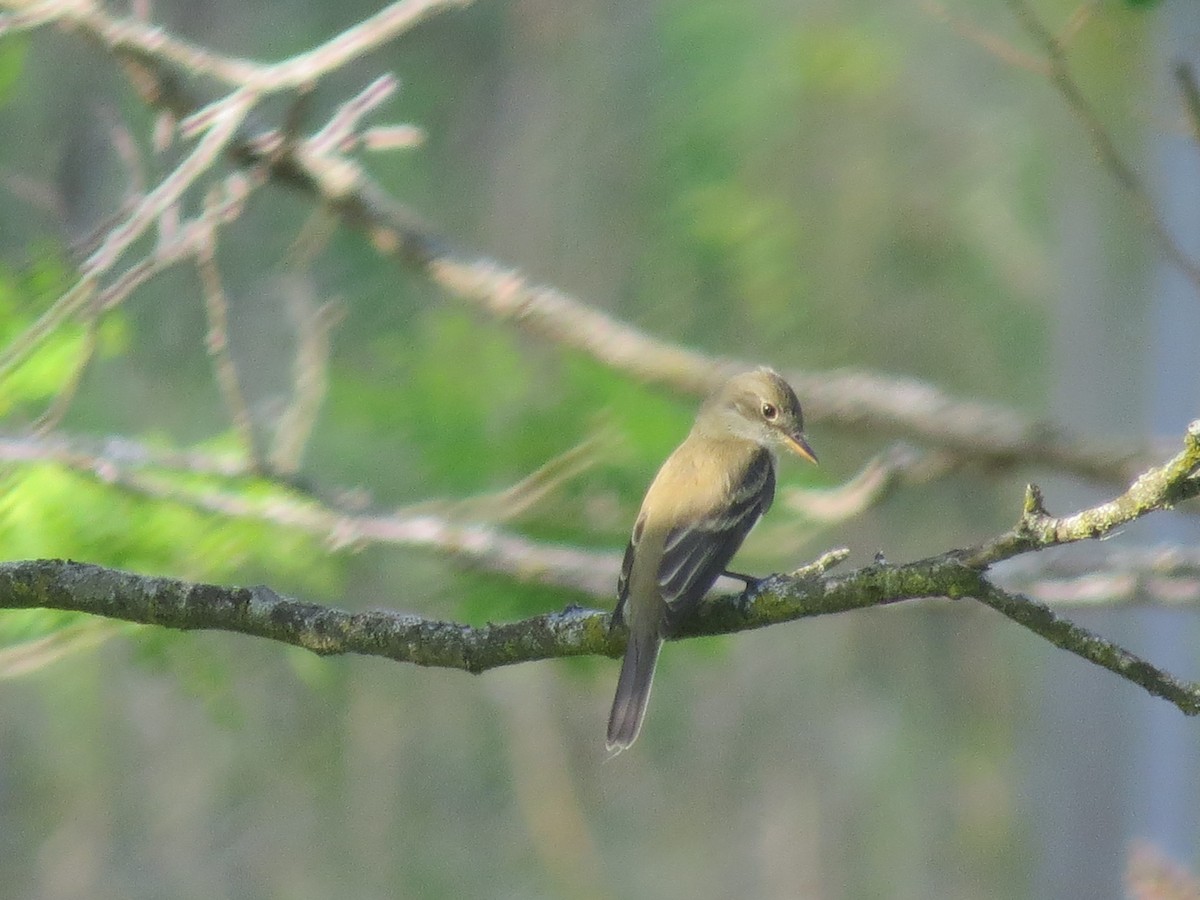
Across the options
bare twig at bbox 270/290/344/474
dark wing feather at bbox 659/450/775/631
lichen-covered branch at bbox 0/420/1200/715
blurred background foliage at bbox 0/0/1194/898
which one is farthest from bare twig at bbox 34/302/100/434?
dark wing feather at bbox 659/450/775/631

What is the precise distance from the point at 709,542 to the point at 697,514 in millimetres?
127

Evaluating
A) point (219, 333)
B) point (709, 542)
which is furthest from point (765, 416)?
point (219, 333)

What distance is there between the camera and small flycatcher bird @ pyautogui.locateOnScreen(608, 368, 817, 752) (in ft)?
12.0

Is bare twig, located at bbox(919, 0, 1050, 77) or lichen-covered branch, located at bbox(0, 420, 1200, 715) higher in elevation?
lichen-covered branch, located at bbox(0, 420, 1200, 715)

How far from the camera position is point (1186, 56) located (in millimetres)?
6504

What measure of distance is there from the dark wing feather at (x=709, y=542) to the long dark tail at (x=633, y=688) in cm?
8

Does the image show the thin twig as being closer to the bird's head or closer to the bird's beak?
the bird's head

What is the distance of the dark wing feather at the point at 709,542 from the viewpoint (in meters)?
3.70

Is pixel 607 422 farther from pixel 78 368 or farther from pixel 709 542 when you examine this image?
pixel 78 368

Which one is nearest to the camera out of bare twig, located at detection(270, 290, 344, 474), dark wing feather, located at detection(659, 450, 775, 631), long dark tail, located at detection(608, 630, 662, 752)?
long dark tail, located at detection(608, 630, 662, 752)

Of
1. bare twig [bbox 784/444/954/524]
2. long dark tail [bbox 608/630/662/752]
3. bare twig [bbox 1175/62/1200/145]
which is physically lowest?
bare twig [bbox 784/444/954/524]

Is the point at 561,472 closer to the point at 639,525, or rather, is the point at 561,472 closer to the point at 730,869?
the point at 639,525

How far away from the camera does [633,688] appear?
369cm

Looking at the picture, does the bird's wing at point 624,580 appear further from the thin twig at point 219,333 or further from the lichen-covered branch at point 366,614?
the thin twig at point 219,333
